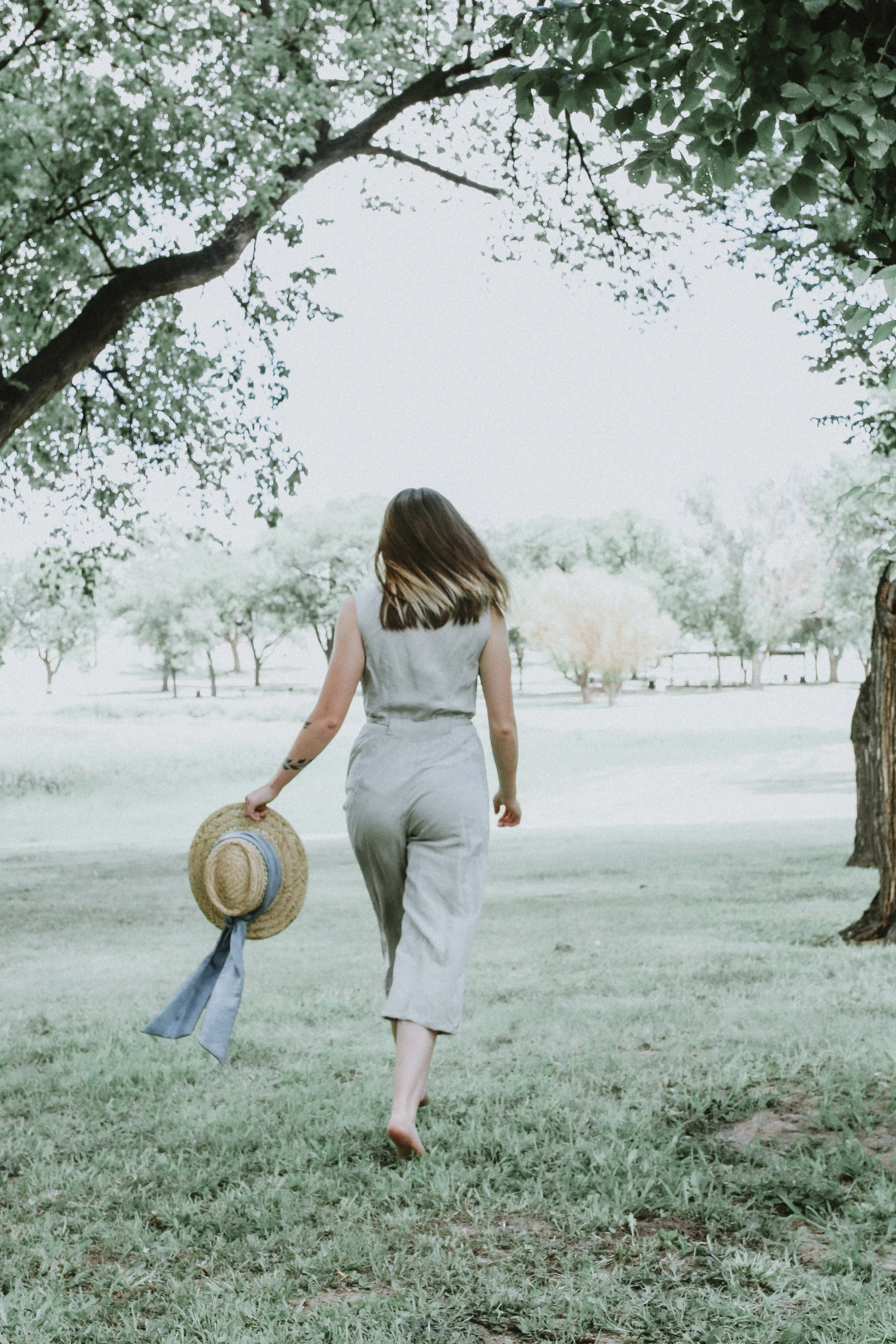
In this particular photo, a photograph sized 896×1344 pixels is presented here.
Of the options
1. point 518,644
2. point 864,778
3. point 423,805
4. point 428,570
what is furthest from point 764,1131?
point 518,644

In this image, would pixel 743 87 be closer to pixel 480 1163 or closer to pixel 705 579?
pixel 480 1163

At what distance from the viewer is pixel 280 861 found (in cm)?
464

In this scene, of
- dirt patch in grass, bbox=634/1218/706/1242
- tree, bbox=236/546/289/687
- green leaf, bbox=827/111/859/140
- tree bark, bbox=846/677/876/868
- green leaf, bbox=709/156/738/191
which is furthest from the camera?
tree, bbox=236/546/289/687

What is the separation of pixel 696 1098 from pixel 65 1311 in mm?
2390

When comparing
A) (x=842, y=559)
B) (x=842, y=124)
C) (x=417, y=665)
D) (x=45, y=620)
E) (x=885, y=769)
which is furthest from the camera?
(x=45, y=620)

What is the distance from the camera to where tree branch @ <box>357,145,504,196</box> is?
579 inches

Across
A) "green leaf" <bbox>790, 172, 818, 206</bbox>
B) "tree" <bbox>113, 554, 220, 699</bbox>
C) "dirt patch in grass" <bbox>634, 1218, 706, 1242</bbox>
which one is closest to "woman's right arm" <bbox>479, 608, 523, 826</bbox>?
"dirt patch in grass" <bbox>634, 1218, 706, 1242</bbox>

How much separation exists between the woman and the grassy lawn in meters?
0.56

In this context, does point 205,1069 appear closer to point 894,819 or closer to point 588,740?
point 894,819

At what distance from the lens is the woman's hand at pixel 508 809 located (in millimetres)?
4520

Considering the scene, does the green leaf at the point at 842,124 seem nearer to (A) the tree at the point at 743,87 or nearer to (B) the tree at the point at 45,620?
(A) the tree at the point at 743,87

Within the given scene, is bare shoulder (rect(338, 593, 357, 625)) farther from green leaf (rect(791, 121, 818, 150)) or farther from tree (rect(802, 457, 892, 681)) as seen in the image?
tree (rect(802, 457, 892, 681))

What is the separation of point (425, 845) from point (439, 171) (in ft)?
41.2

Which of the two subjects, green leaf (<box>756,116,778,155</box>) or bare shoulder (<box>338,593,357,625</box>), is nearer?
green leaf (<box>756,116,778,155</box>)
